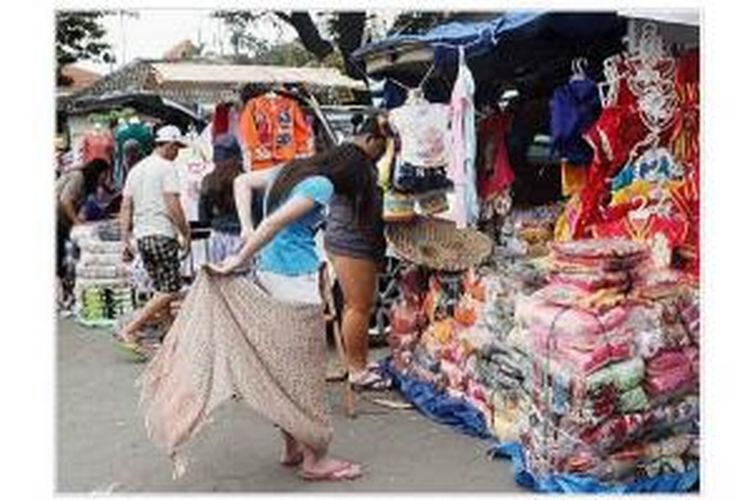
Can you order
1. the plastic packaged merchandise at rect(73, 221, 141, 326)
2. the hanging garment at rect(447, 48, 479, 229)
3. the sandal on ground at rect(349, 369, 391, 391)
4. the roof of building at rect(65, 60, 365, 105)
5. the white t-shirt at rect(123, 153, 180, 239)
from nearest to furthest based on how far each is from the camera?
the hanging garment at rect(447, 48, 479, 229)
the sandal on ground at rect(349, 369, 391, 391)
the white t-shirt at rect(123, 153, 180, 239)
the plastic packaged merchandise at rect(73, 221, 141, 326)
the roof of building at rect(65, 60, 365, 105)

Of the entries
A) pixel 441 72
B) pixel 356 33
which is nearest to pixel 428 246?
pixel 441 72

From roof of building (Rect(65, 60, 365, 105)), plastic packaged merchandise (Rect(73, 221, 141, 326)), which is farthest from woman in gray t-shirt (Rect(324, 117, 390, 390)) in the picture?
roof of building (Rect(65, 60, 365, 105))

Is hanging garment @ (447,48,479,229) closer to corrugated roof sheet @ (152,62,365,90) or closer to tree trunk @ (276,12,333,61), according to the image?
corrugated roof sheet @ (152,62,365,90)

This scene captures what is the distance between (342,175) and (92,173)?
5179 millimetres

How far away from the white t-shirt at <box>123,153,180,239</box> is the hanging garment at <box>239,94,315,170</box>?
0.80 meters

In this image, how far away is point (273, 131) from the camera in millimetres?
8195

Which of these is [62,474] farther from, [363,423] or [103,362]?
[103,362]

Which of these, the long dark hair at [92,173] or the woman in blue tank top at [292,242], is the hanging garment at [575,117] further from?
the long dark hair at [92,173]

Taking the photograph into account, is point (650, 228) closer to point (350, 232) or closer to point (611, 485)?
point (611, 485)

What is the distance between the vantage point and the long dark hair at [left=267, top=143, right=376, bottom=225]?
4.87m

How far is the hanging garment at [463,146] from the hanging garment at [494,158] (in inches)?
17.6

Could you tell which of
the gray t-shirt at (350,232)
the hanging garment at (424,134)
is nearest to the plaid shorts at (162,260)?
the gray t-shirt at (350,232)

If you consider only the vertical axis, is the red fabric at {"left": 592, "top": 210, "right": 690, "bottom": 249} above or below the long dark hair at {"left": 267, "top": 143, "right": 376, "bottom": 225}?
below

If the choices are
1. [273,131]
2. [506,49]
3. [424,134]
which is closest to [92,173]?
[273,131]
